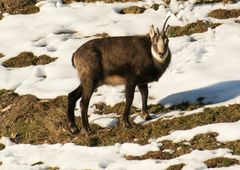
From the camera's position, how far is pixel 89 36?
24250mm

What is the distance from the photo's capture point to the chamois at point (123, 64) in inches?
643

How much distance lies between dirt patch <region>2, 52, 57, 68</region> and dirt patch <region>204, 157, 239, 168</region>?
1086 cm

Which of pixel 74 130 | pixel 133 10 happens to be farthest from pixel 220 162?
pixel 133 10

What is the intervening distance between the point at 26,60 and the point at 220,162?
467 inches

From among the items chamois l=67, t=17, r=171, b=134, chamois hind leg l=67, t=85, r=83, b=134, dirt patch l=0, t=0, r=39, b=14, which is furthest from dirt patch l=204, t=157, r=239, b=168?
dirt patch l=0, t=0, r=39, b=14

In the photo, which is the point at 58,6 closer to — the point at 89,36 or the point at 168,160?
the point at 89,36

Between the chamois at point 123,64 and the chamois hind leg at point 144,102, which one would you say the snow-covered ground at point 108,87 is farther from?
the chamois at point 123,64

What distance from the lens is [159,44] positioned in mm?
15992

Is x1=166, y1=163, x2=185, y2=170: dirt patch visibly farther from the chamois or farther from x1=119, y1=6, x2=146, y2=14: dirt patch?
x1=119, y1=6, x2=146, y2=14: dirt patch

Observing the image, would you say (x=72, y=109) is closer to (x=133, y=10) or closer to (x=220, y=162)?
(x=220, y=162)

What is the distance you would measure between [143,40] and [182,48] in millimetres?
5328

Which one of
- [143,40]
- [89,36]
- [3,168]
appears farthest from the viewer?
[89,36]

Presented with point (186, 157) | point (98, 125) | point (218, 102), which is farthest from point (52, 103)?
point (186, 157)

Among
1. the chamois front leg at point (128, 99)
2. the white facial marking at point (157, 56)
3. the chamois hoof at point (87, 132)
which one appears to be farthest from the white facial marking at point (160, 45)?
the chamois hoof at point (87, 132)
